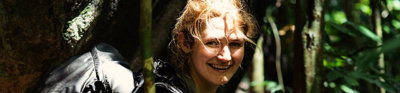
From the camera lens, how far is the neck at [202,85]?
147cm

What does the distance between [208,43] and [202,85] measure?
0.16m

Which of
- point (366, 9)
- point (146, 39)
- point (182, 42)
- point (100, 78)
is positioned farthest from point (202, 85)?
point (366, 9)

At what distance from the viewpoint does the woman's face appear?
1.38 m

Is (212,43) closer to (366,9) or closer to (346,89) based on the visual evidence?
(346,89)

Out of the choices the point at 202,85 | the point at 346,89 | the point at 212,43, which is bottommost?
the point at 346,89

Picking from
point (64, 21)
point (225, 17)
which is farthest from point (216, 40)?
point (64, 21)

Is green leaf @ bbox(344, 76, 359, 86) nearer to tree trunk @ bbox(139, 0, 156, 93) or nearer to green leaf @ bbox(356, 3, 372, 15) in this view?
green leaf @ bbox(356, 3, 372, 15)

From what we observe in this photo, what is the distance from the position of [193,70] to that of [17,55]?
72cm

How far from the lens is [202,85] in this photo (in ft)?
4.87

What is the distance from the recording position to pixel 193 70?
1463 mm

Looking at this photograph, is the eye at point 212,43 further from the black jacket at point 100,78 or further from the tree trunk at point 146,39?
the tree trunk at point 146,39

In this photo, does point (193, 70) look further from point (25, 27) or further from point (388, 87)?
point (388, 87)

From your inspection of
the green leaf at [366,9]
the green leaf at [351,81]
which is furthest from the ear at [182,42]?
the green leaf at [366,9]

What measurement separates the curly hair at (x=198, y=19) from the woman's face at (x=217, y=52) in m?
0.02
